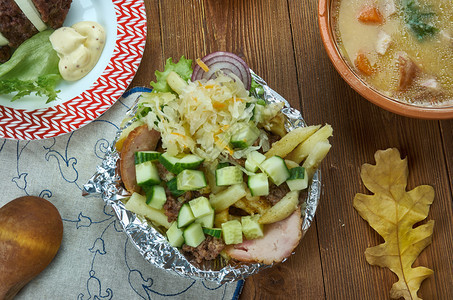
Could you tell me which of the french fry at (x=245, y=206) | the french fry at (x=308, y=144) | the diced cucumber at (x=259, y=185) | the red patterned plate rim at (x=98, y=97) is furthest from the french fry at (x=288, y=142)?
the red patterned plate rim at (x=98, y=97)

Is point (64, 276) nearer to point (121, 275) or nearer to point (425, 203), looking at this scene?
point (121, 275)

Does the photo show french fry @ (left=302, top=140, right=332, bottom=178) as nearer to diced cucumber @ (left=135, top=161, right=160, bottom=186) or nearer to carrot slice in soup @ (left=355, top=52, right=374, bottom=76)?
carrot slice in soup @ (left=355, top=52, right=374, bottom=76)

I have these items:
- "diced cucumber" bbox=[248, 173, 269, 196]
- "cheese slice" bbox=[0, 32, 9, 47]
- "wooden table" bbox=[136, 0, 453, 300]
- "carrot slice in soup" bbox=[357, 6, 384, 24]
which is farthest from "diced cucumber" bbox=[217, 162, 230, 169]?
"cheese slice" bbox=[0, 32, 9, 47]

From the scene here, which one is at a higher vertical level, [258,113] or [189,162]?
[258,113]

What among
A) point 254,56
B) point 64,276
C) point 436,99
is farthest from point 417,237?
point 64,276

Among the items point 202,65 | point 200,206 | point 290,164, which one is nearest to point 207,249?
point 200,206

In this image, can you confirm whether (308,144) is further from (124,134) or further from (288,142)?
(124,134)
